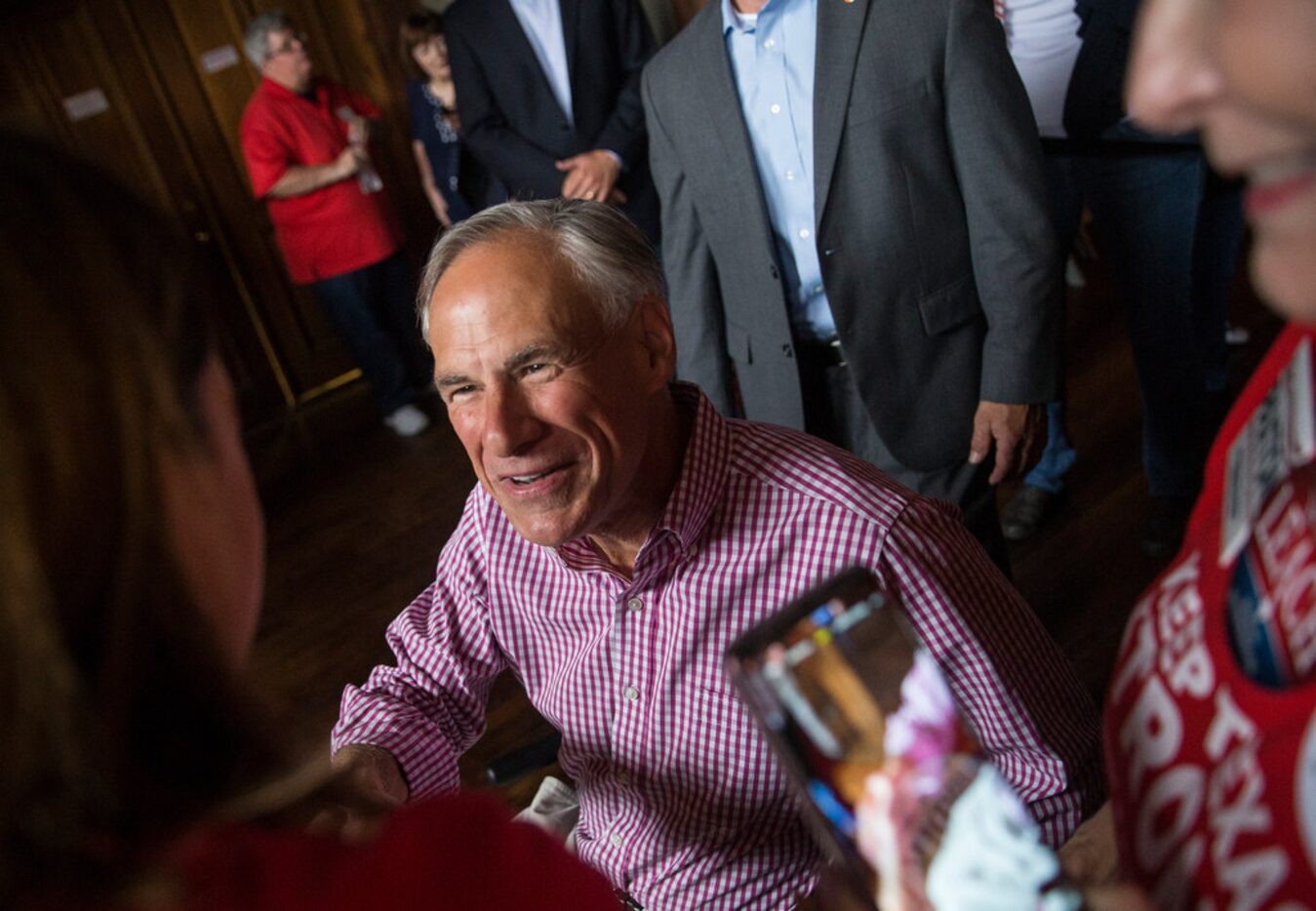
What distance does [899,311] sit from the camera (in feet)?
5.47

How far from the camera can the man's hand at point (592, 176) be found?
2809mm

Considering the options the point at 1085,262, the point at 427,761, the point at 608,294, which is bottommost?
the point at 1085,262

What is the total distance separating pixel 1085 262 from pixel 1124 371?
3.75 feet

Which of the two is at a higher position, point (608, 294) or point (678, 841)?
point (608, 294)

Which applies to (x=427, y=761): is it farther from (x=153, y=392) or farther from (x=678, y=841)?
(x=153, y=392)

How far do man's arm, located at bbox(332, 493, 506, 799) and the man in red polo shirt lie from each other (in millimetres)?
3117

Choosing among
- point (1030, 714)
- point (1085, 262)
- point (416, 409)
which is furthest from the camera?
point (416, 409)

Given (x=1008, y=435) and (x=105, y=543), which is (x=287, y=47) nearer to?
(x=1008, y=435)

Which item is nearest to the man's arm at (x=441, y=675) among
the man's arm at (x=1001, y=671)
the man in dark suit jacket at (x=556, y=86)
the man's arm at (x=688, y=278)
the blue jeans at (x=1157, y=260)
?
the man's arm at (x=1001, y=671)

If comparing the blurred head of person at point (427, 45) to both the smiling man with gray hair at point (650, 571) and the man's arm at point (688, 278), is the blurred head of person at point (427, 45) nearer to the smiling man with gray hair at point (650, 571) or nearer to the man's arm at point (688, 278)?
the man's arm at point (688, 278)

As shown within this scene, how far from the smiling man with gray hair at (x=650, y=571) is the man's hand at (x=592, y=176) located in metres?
1.62

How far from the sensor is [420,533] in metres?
3.57

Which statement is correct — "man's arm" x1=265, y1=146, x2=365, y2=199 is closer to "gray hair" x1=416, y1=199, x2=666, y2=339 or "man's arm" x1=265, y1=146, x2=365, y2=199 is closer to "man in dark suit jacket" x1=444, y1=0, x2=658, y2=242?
"man in dark suit jacket" x1=444, y1=0, x2=658, y2=242

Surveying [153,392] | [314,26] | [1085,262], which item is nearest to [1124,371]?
[1085,262]
